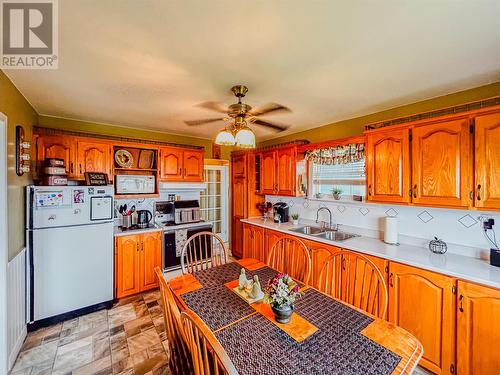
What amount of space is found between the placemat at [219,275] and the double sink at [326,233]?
1.34m

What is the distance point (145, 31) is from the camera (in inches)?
50.1

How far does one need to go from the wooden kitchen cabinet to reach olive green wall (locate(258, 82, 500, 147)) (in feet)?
5.55

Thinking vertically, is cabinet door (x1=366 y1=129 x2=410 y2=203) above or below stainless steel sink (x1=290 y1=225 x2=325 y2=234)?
above

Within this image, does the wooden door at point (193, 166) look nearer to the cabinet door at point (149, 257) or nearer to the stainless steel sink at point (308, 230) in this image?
the cabinet door at point (149, 257)

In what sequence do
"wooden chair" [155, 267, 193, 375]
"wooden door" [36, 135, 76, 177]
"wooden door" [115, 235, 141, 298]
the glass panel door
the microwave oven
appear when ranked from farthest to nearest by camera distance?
1. the glass panel door
2. the microwave oven
3. "wooden door" [115, 235, 141, 298]
4. "wooden door" [36, 135, 76, 177]
5. "wooden chair" [155, 267, 193, 375]

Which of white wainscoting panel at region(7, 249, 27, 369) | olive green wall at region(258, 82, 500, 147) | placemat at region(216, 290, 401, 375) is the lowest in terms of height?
white wainscoting panel at region(7, 249, 27, 369)

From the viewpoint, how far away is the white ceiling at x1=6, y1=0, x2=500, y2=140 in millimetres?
1131

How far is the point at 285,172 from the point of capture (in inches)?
138

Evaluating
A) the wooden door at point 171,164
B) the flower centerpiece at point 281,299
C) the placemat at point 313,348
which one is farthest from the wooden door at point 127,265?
the flower centerpiece at point 281,299

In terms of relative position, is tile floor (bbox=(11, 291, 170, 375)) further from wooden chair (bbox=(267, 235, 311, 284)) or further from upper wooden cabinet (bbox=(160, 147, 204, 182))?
upper wooden cabinet (bbox=(160, 147, 204, 182))

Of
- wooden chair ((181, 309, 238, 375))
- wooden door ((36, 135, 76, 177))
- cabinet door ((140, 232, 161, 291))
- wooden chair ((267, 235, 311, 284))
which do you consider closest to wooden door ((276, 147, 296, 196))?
wooden chair ((267, 235, 311, 284))

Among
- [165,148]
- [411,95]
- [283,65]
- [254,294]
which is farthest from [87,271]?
[411,95]

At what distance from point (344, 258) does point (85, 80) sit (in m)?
2.89

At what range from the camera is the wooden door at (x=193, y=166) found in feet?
12.2
